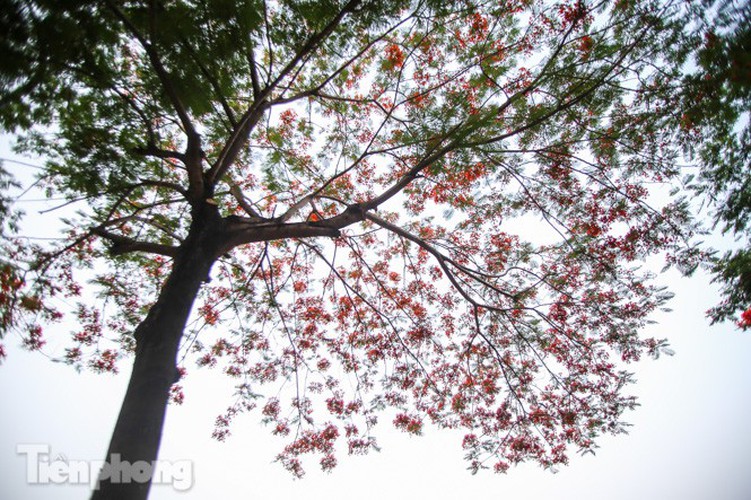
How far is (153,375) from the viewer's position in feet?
7.90

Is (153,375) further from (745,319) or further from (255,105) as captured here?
(745,319)

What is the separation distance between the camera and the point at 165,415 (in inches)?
93.0

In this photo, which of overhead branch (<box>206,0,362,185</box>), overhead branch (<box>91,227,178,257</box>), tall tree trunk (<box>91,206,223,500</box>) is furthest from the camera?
overhead branch (<box>206,0,362,185</box>)

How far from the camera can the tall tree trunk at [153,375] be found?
1978 millimetres

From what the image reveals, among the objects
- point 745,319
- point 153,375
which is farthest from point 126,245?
point 745,319

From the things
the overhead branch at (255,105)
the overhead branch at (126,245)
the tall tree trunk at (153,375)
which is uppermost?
the overhead branch at (255,105)

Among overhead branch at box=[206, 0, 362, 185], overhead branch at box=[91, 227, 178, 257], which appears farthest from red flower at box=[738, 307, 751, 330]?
overhead branch at box=[91, 227, 178, 257]

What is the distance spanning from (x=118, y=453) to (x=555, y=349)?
18.0 ft

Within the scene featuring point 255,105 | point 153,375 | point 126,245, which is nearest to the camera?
point 153,375

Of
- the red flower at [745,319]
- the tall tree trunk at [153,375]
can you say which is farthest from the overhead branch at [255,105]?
the red flower at [745,319]

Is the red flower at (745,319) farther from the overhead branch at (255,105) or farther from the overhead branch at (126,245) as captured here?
the overhead branch at (126,245)

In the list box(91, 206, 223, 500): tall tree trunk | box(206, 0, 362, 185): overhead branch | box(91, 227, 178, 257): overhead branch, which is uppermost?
box(206, 0, 362, 185): overhead branch

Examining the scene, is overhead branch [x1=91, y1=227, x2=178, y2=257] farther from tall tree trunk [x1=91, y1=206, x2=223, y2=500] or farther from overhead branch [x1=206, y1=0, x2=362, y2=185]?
overhead branch [x1=206, y1=0, x2=362, y2=185]

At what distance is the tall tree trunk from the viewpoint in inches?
77.9
